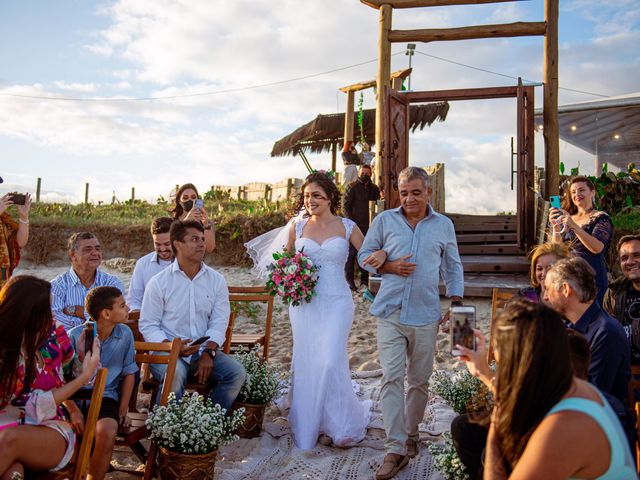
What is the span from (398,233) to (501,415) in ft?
7.89

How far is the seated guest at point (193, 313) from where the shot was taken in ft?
15.3

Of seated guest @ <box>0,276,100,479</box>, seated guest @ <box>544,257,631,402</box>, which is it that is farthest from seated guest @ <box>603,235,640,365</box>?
seated guest @ <box>0,276,100,479</box>

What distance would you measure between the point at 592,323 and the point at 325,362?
2302 mm

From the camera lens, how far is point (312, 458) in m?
4.77

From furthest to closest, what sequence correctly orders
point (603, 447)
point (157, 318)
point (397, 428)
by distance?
point (157, 318), point (397, 428), point (603, 447)

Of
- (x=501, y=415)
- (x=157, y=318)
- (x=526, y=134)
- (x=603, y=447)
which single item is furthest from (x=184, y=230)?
(x=526, y=134)

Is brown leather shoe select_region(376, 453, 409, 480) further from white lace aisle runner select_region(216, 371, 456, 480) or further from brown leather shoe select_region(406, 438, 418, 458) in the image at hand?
brown leather shoe select_region(406, 438, 418, 458)

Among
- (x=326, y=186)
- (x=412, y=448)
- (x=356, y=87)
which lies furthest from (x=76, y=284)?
(x=356, y=87)

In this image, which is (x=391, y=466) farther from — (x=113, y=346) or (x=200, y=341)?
(x=113, y=346)

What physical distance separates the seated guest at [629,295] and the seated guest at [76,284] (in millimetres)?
3817

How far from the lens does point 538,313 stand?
2242 mm

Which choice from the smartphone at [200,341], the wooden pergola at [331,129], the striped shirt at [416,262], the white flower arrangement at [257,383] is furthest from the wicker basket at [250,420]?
the wooden pergola at [331,129]

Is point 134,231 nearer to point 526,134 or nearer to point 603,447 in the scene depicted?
point 526,134

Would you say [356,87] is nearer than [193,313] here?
No
